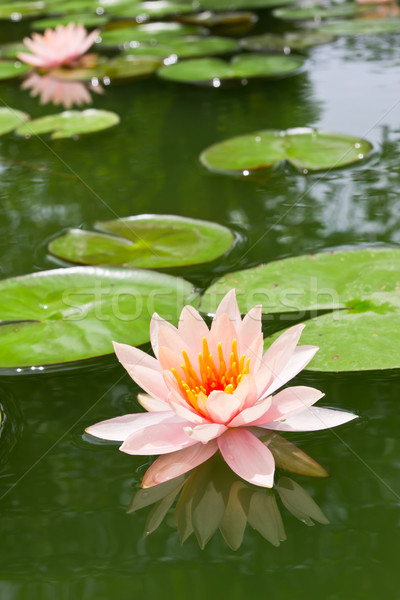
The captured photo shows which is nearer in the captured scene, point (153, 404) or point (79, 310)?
point (153, 404)

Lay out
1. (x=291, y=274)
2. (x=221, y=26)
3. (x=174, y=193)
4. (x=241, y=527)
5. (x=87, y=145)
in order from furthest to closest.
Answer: (x=221, y=26)
(x=87, y=145)
(x=174, y=193)
(x=291, y=274)
(x=241, y=527)

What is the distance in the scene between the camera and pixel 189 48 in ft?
12.7

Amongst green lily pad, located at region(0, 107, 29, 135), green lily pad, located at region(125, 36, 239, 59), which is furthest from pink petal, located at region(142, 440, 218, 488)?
green lily pad, located at region(125, 36, 239, 59)

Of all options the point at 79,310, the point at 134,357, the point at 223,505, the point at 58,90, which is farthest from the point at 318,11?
the point at 223,505

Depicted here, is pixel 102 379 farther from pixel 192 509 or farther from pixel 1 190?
pixel 1 190

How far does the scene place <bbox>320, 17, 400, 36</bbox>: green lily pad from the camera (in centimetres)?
381

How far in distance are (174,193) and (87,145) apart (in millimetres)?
677

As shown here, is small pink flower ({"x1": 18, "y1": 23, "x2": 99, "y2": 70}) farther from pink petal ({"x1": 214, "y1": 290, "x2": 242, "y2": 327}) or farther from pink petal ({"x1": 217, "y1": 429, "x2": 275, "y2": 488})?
pink petal ({"x1": 217, "y1": 429, "x2": 275, "y2": 488})

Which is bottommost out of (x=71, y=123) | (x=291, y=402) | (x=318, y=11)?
(x=318, y=11)

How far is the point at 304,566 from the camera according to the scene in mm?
894

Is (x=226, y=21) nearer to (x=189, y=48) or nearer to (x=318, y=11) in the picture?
(x=318, y=11)

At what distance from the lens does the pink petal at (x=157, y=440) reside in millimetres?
1055

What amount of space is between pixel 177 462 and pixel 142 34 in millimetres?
3796

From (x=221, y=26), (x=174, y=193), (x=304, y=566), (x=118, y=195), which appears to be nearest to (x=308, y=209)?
(x=174, y=193)
